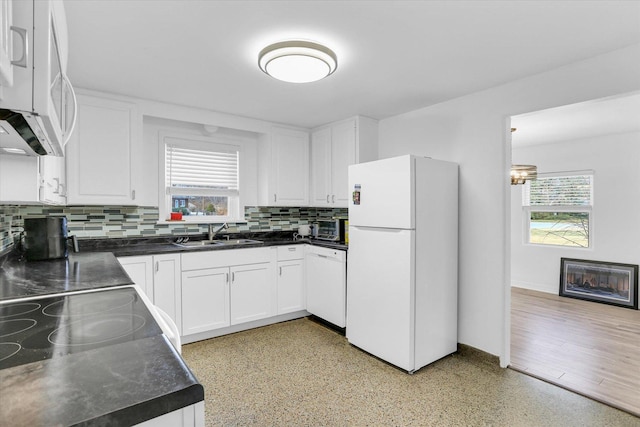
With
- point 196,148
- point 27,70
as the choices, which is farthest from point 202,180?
point 27,70

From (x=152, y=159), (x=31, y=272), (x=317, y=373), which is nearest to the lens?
(x=31, y=272)

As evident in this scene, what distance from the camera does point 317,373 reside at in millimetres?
2588

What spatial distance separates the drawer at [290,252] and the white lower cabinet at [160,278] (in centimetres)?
106

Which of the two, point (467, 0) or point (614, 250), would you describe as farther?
point (614, 250)

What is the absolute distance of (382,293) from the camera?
9.15ft

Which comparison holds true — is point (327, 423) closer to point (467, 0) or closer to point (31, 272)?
point (31, 272)

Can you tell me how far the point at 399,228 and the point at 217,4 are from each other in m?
1.88

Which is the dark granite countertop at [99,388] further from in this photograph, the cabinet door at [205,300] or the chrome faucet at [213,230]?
the chrome faucet at [213,230]

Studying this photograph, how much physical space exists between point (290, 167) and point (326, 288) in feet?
4.86

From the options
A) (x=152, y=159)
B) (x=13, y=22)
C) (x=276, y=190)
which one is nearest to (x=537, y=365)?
(x=276, y=190)

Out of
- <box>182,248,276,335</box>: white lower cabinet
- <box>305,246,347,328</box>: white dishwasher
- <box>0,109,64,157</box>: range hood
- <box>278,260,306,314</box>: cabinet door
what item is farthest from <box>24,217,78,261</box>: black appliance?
<box>305,246,347,328</box>: white dishwasher

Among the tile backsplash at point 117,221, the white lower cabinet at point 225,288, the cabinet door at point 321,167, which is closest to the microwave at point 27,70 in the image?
the tile backsplash at point 117,221

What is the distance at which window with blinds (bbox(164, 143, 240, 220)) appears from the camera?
11.9ft

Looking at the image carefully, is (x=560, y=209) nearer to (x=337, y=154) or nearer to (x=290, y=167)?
(x=337, y=154)
